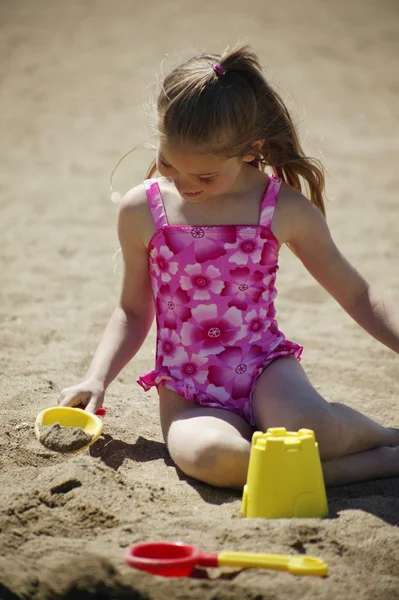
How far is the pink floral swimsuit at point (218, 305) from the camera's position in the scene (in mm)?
2418

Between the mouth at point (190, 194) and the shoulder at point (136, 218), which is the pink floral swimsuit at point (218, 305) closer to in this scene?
the shoulder at point (136, 218)

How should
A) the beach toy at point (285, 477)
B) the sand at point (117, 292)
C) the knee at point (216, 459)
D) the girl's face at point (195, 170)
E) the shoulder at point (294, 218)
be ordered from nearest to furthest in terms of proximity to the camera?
the sand at point (117, 292), the beach toy at point (285, 477), the knee at point (216, 459), the girl's face at point (195, 170), the shoulder at point (294, 218)

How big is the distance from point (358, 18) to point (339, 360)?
8.43m

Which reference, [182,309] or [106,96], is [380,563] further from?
[106,96]

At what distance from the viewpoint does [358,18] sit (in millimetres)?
10836

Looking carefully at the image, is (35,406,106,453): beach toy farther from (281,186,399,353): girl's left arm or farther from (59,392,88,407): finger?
(281,186,399,353): girl's left arm

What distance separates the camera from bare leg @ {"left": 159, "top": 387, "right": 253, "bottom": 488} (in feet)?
6.99

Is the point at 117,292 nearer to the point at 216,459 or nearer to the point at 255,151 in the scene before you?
the point at 255,151

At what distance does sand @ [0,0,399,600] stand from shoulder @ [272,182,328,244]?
252 mm

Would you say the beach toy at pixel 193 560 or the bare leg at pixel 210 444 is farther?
the bare leg at pixel 210 444

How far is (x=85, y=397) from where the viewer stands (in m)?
2.38

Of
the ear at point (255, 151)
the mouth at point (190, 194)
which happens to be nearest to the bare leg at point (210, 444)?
the mouth at point (190, 194)

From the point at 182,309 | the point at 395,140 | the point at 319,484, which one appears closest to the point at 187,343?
the point at 182,309

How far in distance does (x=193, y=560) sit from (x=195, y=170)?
40.9 inches
